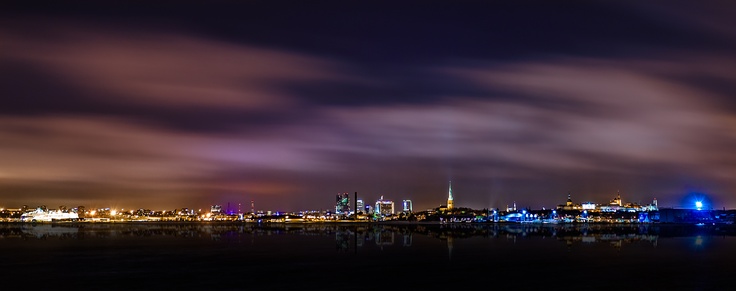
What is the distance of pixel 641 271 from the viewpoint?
180 feet

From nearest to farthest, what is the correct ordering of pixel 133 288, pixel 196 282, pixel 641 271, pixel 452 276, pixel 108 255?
pixel 133 288 → pixel 196 282 → pixel 452 276 → pixel 641 271 → pixel 108 255

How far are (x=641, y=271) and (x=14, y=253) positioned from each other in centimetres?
6622

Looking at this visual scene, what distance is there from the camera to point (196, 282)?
46875 millimetres

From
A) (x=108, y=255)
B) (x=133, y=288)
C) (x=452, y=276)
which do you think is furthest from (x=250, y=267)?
(x=108, y=255)

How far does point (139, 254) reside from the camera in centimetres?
7275

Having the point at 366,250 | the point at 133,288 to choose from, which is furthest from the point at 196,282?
the point at 366,250

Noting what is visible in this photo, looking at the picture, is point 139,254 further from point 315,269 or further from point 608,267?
point 608,267

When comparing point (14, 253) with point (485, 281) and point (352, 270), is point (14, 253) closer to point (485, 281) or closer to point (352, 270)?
point (352, 270)

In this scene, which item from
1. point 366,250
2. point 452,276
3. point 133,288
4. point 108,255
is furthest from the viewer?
point 366,250

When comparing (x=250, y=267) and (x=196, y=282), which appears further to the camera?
(x=250, y=267)

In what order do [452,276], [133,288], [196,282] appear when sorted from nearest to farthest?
[133,288]
[196,282]
[452,276]

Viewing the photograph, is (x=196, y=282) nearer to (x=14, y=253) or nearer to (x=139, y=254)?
(x=139, y=254)

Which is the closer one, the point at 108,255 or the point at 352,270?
the point at 352,270

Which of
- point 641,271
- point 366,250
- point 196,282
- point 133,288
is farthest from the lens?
point 366,250
